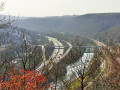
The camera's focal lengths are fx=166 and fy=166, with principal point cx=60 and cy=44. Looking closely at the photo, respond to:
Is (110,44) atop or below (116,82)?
atop

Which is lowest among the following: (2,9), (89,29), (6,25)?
(89,29)

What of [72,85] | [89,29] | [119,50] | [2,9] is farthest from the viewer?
[89,29]

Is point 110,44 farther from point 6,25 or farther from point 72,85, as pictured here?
point 72,85

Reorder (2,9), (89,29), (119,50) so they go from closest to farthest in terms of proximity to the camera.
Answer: (2,9) < (119,50) < (89,29)

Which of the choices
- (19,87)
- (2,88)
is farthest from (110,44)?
(2,88)

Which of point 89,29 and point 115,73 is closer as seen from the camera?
point 115,73

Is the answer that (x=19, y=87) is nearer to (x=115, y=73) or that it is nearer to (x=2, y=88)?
(x=2, y=88)

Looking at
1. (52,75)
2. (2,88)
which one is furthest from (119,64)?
(52,75)

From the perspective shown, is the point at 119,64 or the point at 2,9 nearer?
the point at 2,9

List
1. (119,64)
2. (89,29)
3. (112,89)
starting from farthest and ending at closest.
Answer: (89,29)
(112,89)
(119,64)
